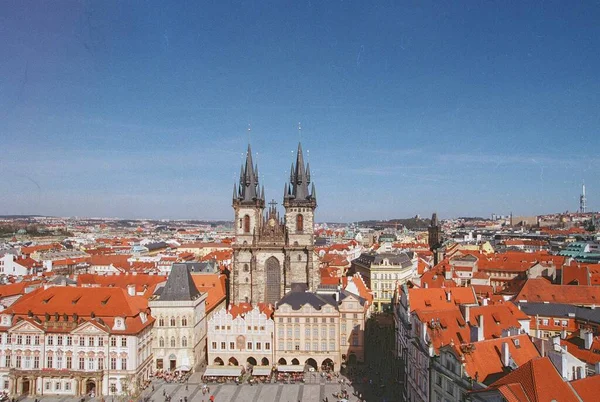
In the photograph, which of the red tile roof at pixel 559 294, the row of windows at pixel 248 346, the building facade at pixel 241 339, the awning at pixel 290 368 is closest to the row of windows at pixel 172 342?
the building facade at pixel 241 339

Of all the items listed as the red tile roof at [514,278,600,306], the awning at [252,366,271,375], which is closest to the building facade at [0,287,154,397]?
the awning at [252,366,271,375]

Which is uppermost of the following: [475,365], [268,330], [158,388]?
[475,365]

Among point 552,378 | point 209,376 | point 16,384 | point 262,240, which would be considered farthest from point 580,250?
point 16,384

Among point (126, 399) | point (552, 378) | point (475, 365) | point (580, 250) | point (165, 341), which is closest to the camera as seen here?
point (552, 378)

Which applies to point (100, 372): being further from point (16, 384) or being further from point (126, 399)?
point (16, 384)

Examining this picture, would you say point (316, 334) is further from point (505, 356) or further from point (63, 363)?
point (505, 356)

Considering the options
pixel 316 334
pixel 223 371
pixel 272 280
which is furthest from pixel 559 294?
pixel 223 371

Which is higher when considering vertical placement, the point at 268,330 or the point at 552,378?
the point at 552,378

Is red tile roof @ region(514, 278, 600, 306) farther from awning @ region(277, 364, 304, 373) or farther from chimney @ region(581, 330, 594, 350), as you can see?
awning @ region(277, 364, 304, 373)
